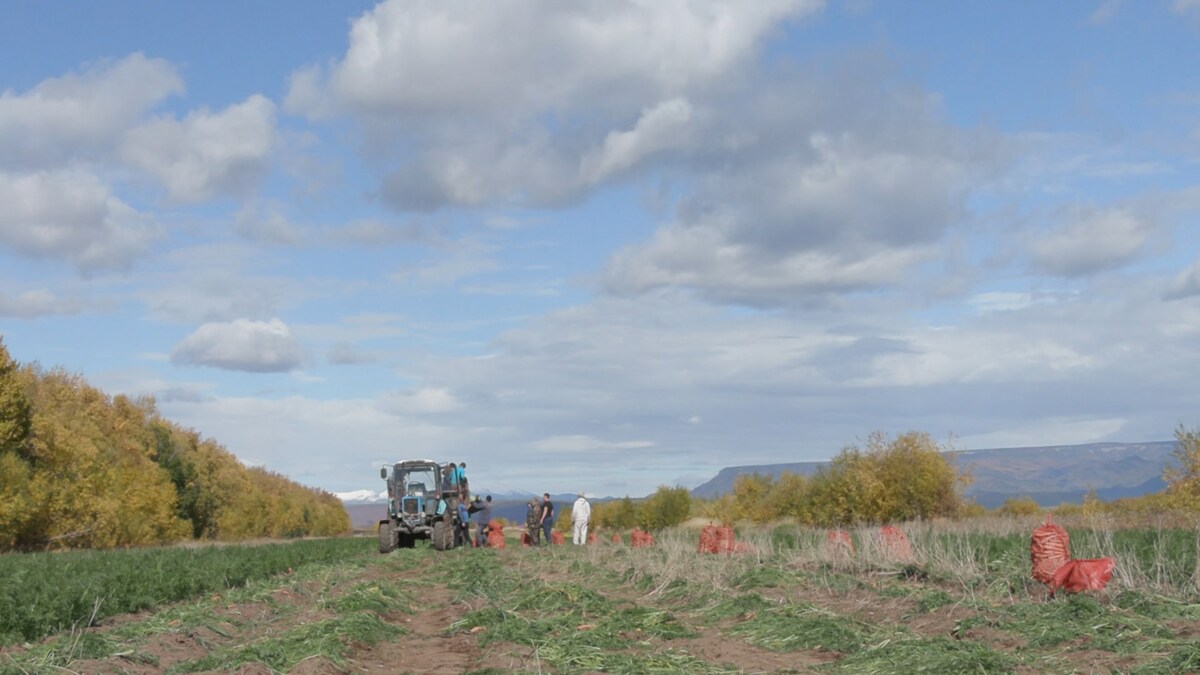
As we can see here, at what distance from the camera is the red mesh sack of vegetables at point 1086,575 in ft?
42.1

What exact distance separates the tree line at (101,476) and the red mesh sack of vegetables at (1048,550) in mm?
36432

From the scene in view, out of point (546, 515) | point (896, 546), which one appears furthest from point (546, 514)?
point (896, 546)

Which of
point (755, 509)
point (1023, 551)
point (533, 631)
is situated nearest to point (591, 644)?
point (533, 631)

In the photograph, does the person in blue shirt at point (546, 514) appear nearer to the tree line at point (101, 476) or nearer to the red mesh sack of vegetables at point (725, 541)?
the red mesh sack of vegetables at point (725, 541)

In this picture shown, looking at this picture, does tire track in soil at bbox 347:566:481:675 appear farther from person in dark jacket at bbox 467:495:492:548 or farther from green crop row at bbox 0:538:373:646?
person in dark jacket at bbox 467:495:492:548

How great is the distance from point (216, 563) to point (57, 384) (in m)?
42.1

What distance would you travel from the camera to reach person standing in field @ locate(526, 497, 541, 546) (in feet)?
115

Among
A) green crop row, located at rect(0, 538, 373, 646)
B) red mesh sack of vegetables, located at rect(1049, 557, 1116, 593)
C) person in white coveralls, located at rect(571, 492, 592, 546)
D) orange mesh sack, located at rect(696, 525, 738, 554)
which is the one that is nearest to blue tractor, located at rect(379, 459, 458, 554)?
person in white coveralls, located at rect(571, 492, 592, 546)

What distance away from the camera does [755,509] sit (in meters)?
76.6

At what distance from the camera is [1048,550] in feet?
47.9

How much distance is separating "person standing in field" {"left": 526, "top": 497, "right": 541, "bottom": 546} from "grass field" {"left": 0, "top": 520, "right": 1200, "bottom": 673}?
15.3 metres

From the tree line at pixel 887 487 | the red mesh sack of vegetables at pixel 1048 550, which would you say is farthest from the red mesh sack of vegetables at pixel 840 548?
the tree line at pixel 887 487

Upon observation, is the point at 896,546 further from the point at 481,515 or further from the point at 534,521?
the point at 481,515

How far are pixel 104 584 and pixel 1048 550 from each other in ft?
47.4
